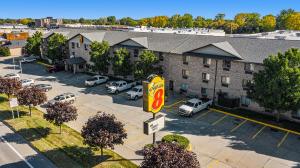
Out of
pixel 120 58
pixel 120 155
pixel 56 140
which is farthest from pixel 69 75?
pixel 120 155

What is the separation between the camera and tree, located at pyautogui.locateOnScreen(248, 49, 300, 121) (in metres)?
31.0

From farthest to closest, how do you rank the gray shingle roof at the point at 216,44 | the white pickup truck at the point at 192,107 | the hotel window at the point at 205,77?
the hotel window at the point at 205,77
the gray shingle roof at the point at 216,44
the white pickup truck at the point at 192,107

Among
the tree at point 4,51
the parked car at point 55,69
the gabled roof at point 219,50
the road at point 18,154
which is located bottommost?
the road at point 18,154

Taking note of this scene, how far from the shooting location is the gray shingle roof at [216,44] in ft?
128

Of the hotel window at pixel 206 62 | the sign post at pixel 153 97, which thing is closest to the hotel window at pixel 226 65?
the hotel window at pixel 206 62

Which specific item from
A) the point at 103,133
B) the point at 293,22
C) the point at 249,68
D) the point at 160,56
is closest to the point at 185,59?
the point at 160,56

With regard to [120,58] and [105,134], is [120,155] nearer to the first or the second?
[105,134]

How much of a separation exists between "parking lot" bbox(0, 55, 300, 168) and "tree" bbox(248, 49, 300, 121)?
3.71 m

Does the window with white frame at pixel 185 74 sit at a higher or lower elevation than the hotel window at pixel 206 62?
lower

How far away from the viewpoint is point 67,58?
67938 millimetres

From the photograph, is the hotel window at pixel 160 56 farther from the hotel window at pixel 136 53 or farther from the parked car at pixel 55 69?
the parked car at pixel 55 69

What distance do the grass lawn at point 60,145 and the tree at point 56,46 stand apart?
1231 inches

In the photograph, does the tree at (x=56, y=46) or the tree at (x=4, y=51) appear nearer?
the tree at (x=56, y=46)

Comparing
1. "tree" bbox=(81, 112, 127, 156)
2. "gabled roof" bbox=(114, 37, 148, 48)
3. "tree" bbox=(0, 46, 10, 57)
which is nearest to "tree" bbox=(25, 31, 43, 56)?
"tree" bbox=(0, 46, 10, 57)
